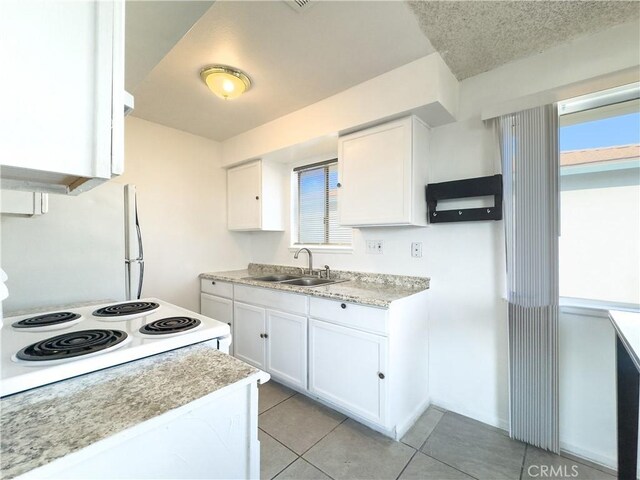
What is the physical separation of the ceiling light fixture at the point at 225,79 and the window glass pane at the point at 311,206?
1.22 m

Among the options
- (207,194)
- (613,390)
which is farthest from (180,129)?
(613,390)

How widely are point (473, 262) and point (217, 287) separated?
7.96 feet

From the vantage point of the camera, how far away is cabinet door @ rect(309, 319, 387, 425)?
1780 mm

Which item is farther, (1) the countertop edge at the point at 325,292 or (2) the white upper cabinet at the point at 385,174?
(2) the white upper cabinet at the point at 385,174

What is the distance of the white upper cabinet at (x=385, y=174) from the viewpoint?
199cm

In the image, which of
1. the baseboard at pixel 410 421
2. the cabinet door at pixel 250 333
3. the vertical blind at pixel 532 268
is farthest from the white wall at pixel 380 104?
the baseboard at pixel 410 421

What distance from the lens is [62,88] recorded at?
0.46 meters

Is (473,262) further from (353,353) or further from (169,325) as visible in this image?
(169,325)

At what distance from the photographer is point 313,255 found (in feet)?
9.82

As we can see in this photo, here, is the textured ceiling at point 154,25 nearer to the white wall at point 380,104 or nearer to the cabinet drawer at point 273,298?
the white wall at point 380,104

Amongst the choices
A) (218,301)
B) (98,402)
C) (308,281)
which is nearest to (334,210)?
(308,281)

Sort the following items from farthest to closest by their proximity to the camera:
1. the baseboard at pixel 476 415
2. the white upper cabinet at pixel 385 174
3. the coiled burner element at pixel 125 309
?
the white upper cabinet at pixel 385 174, the baseboard at pixel 476 415, the coiled burner element at pixel 125 309

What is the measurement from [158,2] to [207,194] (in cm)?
249

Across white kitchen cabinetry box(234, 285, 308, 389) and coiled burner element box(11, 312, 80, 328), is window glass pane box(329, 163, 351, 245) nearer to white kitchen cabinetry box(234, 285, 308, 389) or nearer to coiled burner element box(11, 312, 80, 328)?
white kitchen cabinetry box(234, 285, 308, 389)
